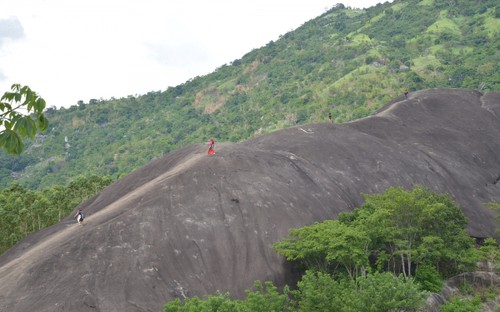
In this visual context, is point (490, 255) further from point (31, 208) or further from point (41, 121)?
point (31, 208)

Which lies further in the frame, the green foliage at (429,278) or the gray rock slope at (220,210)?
the green foliage at (429,278)

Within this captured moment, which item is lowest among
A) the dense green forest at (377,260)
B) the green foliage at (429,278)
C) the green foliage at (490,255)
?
the green foliage at (490,255)

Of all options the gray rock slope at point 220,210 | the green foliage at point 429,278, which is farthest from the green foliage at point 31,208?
the green foliage at point 429,278

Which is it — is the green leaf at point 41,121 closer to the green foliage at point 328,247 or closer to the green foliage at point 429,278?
the green foliage at point 328,247

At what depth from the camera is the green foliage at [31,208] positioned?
144 ft

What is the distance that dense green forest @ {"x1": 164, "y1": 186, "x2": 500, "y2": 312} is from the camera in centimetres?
2195

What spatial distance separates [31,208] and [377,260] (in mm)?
29341

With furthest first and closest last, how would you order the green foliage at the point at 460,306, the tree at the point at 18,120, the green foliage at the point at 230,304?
the green foliage at the point at 460,306, the green foliage at the point at 230,304, the tree at the point at 18,120

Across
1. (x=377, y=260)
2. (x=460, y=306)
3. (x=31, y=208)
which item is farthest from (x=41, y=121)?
(x=31, y=208)

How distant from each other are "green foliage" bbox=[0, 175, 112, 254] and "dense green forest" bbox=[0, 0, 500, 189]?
44.6 meters

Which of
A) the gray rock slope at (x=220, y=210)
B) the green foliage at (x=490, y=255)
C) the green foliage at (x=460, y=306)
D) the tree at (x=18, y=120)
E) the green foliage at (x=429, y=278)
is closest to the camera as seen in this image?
the tree at (x=18, y=120)

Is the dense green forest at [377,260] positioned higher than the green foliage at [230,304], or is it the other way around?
the green foliage at [230,304]

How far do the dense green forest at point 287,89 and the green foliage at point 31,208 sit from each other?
146 feet

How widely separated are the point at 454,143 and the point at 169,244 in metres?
29.9
